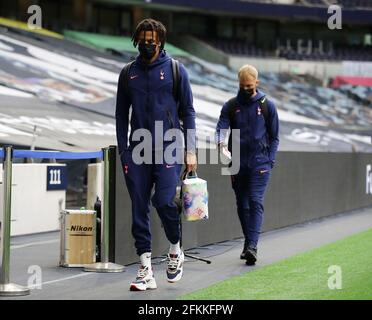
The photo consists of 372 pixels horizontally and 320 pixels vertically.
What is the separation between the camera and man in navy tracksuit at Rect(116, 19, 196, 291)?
766 centimetres

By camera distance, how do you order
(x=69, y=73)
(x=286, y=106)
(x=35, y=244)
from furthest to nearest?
(x=286, y=106) → (x=69, y=73) → (x=35, y=244)

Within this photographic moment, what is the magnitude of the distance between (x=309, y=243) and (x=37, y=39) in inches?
1184

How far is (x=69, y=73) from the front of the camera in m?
33.7

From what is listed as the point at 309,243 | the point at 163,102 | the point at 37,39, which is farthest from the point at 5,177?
the point at 37,39

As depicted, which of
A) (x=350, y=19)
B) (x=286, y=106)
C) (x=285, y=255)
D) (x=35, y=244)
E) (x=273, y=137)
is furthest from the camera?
(x=350, y=19)

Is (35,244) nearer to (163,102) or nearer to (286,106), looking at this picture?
(163,102)

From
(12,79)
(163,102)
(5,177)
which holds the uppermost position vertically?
(12,79)

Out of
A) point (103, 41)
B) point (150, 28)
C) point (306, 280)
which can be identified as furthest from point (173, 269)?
point (103, 41)

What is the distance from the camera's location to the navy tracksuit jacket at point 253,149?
33.0 feet

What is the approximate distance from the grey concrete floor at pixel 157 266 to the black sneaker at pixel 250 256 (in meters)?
0.06

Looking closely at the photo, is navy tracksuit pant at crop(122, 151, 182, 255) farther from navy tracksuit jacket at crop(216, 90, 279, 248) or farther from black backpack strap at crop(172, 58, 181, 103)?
navy tracksuit jacket at crop(216, 90, 279, 248)

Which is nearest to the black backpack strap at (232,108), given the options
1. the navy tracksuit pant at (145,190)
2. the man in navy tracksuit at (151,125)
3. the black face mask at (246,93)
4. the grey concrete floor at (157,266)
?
the black face mask at (246,93)

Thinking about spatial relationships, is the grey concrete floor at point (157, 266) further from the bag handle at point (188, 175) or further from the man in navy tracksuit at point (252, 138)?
the bag handle at point (188, 175)

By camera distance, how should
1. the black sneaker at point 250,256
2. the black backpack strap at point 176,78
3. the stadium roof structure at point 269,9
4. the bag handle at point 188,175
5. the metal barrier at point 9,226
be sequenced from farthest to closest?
the stadium roof structure at point 269,9 < the black sneaker at point 250,256 < the bag handle at point 188,175 < the black backpack strap at point 176,78 < the metal barrier at point 9,226
